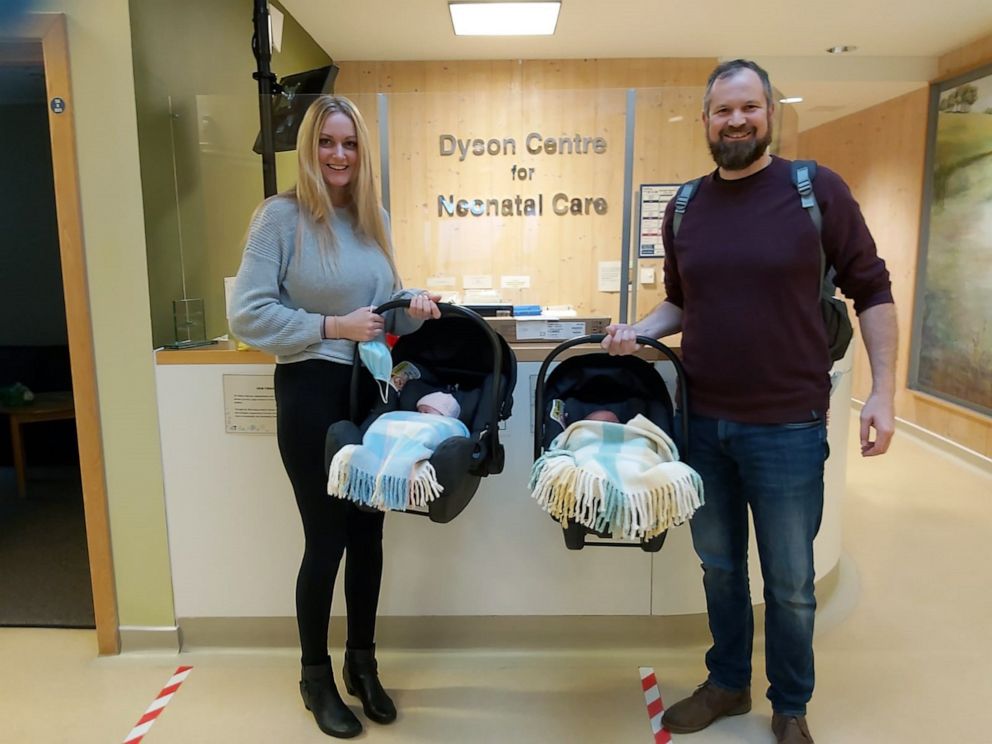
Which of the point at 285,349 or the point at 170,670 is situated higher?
the point at 285,349

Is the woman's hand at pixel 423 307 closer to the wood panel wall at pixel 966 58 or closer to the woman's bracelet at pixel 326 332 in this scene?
the woman's bracelet at pixel 326 332

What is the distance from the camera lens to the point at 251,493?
231 cm

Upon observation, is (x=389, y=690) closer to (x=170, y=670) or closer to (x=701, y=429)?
(x=170, y=670)

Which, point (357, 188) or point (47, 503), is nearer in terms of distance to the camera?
point (357, 188)

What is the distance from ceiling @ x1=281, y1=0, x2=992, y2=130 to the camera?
4.16 m

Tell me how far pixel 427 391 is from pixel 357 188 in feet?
1.80

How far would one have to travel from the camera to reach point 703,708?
1985mm

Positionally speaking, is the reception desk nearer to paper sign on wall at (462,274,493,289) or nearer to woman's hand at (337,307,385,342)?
woman's hand at (337,307,385,342)

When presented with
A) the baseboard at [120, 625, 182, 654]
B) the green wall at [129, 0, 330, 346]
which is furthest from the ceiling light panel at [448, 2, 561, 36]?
the baseboard at [120, 625, 182, 654]

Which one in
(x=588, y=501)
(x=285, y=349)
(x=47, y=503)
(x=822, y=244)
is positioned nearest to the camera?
(x=588, y=501)

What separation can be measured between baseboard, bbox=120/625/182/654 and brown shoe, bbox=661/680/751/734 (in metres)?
1.57

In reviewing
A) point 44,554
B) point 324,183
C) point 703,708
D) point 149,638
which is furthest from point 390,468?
point 44,554

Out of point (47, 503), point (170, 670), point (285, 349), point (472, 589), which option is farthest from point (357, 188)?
point (47, 503)

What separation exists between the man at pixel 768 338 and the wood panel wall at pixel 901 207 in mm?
3516
